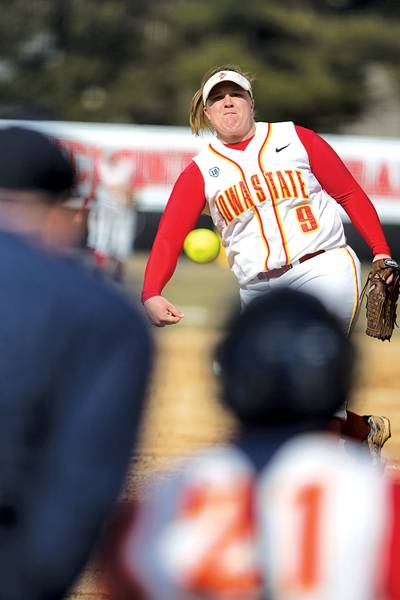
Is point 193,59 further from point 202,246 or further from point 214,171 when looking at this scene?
point 214,171

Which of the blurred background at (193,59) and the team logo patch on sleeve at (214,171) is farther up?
the blurred background at (193,59)

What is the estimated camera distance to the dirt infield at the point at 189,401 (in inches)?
282

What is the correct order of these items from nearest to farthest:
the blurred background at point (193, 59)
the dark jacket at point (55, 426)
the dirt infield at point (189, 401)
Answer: the dark jacket at point (55, 426) → the dirt infield at point (189, 401) → the blurred background at point (193, 59)

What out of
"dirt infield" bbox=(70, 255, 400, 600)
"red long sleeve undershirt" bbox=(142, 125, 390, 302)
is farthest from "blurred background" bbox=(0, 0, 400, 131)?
"red long sleeve undershirt" bbox=(142, 125, 390, 302)

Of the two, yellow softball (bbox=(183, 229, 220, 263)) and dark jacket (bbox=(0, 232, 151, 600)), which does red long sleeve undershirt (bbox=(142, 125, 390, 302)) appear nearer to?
dark jacket (bbox=(0, 232, 151, 600))

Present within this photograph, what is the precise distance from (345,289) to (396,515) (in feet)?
11.1

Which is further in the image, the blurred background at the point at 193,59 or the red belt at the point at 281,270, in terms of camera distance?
the blurred background at the point at 193,59

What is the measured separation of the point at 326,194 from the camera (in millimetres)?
5848

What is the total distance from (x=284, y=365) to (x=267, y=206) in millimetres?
3262

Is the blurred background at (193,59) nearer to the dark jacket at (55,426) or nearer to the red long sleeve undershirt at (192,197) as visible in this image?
the red long sleeve undershirt at (192,197)

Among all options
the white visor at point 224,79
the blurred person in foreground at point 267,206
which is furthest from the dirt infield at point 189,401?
the white visor at point 224,79

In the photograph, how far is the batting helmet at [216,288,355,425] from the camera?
249 cm

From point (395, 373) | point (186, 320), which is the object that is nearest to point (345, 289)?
point (395, 373)

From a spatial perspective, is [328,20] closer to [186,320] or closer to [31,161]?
[186,320]
